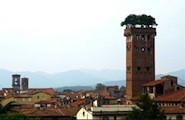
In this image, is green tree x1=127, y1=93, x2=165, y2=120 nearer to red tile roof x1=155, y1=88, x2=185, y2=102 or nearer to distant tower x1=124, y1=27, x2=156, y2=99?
red tile roof x1=155, y1=88, x2=185, y2=102

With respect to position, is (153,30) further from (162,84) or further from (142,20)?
(162,84)

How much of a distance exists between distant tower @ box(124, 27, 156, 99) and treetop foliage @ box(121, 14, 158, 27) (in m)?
1.40

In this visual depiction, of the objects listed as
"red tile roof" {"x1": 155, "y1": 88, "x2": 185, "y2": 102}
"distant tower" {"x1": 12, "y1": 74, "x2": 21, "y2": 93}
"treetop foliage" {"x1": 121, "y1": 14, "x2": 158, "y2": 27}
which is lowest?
"red tile roof" {"x1": 155, "y1": 88, "x2": 185, "y2": 102}

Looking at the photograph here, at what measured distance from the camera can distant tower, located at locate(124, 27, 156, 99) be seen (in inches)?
3086

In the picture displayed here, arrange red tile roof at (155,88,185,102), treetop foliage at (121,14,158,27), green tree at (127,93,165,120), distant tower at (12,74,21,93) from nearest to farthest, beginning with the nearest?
1. green tree at (127,93,165,120)
2. red tile roof at (155,88,185,102)
3. treetop foliage at (121,14,158,27)
4. distant tower at (12,74,21,93)

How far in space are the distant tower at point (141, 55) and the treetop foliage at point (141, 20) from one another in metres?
1.40

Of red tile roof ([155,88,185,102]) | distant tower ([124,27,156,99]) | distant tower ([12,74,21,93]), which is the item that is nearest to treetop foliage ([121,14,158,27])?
distant tower ([124,27,156,99])

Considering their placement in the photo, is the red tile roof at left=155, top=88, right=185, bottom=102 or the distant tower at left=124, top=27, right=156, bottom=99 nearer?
the red tile roof at left=155, top=88, right=185, bottom=102

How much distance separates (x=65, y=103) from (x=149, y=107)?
31.7 metres

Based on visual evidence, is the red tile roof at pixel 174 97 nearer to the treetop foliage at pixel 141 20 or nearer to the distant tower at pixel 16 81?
the treetop foliage at pixel 141 20

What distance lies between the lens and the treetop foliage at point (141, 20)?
79.1 metres

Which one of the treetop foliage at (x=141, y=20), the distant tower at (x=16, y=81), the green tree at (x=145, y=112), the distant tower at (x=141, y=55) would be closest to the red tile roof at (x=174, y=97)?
the green tree at (x=145, y=112)

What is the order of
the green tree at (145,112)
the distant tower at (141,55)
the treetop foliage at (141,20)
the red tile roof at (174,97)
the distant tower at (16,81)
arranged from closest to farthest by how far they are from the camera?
the green tree at (145,112) → the red tile roof at (174,97) → the distant tower at (141,55) → the treetop foliage at (141,20) → the distant tower at (16,81)

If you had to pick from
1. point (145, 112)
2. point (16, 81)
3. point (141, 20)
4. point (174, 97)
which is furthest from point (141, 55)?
point (16, 81)
